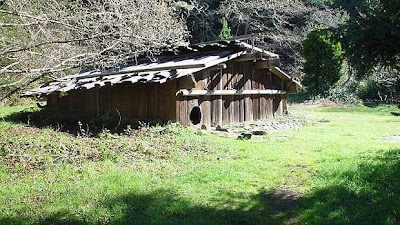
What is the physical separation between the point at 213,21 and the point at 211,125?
21465 mm

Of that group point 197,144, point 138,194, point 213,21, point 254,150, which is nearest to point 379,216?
point 138,194

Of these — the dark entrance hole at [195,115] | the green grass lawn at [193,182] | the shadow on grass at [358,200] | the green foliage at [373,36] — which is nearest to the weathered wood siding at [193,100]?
the dark entrance hole at [195,115]

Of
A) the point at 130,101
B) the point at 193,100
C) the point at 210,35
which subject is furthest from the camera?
the point at 210,35

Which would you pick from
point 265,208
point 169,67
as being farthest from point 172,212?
point 169,67

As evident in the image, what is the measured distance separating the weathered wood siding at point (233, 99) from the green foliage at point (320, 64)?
7981 mm

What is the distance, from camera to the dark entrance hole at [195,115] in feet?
43.2

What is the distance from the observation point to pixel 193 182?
631 cm

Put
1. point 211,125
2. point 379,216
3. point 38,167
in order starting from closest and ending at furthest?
point 379,216 < point 38,167 < point 211,125

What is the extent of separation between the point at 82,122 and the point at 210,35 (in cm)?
2087

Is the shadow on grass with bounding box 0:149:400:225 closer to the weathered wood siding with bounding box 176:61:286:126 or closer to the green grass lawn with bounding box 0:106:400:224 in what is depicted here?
the green grass lawn with bounding box 0:106:400:224

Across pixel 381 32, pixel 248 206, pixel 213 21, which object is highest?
pixel 213 21

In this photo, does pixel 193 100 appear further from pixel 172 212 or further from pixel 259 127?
pixel 172 212

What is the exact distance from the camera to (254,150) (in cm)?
936

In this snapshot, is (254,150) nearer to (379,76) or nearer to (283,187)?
(283,187)
